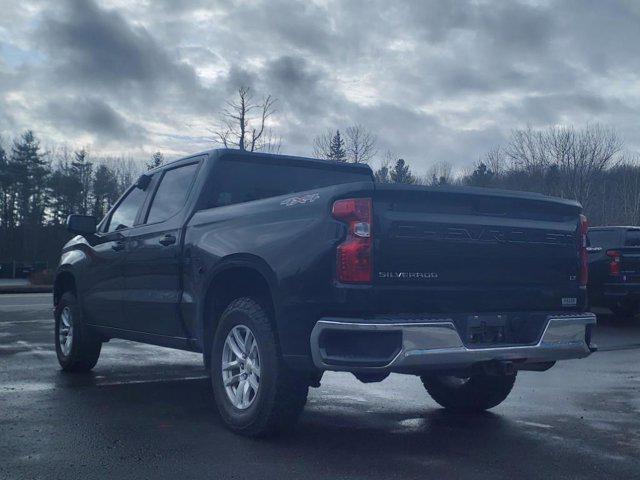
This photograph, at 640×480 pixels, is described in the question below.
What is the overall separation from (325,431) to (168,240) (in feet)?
6.48

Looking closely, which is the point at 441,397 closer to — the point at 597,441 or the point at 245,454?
the point at 597,441

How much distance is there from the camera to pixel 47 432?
17.2 feet

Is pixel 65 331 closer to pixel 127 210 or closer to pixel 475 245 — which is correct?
pixel 127 210

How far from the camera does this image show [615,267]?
1346 cm

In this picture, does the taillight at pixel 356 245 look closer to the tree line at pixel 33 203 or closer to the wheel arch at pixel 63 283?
the wheel arch at pixel 63 283

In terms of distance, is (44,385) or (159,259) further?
(44,385)

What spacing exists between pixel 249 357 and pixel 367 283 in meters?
1.13

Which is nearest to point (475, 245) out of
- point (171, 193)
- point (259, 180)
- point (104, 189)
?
point (259, 180)

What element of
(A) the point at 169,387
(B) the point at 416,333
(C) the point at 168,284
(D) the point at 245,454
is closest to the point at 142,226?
(C) the point at 168,284

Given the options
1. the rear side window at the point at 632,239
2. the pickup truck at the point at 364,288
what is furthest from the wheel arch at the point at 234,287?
the rear side window at the point at 632,239

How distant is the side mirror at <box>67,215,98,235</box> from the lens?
7473 mm

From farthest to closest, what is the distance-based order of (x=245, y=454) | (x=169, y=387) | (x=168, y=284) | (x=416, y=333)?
(x=169, y=387) < (x=168, y=284) < (x=245, y=454) < (x=416, y=333)

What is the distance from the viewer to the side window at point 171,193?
Result: 21.3ft

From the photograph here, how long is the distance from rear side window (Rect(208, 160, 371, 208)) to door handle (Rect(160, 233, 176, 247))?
38cm
